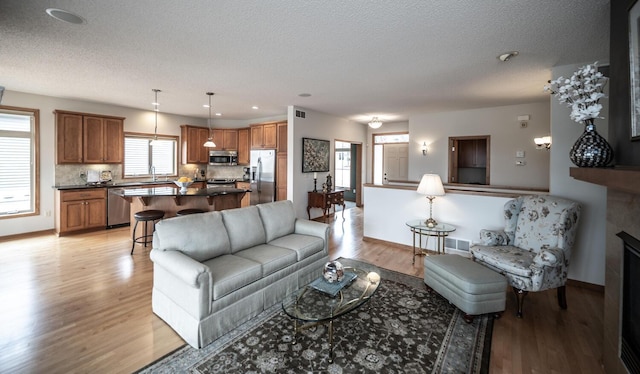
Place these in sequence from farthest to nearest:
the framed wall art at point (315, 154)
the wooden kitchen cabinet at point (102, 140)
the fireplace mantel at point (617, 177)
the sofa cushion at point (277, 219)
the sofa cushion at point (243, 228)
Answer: the framed wall art at point (315, 154) < the wooden kitchen cabinet at point (102, 140) < the sofa cushion at point (277, 219) < the sofa cushion at point (243, 228) < the fireplace mantel at point (617, 177)

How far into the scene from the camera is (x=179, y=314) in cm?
234

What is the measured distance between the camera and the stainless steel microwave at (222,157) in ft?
25.8

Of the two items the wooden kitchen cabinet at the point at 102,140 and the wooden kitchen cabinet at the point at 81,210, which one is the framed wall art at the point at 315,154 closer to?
the wooden kitchen cabinet at the point at 102,140

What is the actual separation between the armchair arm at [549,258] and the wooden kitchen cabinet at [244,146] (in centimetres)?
676

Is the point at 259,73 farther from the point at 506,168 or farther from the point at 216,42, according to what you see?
the point at 506,168

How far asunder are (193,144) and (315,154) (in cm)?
344

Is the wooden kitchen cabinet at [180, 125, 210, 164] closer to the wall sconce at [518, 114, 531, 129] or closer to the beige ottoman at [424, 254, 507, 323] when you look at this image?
the beige ottoman at [424, 254, 507, 323]

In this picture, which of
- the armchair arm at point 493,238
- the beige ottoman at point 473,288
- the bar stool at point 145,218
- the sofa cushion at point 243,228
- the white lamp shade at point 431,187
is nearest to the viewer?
the beige ottoman at point 473,288

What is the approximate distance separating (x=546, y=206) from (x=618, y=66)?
5.29 ft

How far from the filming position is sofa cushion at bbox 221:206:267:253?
3.07 m

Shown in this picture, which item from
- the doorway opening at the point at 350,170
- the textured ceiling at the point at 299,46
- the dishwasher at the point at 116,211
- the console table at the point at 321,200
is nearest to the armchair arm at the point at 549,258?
the textured ceiling at the point at 299,46

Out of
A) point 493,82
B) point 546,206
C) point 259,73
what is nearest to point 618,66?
point 546,206

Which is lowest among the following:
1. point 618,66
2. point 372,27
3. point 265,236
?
point 265,236

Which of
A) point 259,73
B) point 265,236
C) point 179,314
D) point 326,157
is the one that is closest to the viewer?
point 179,314
